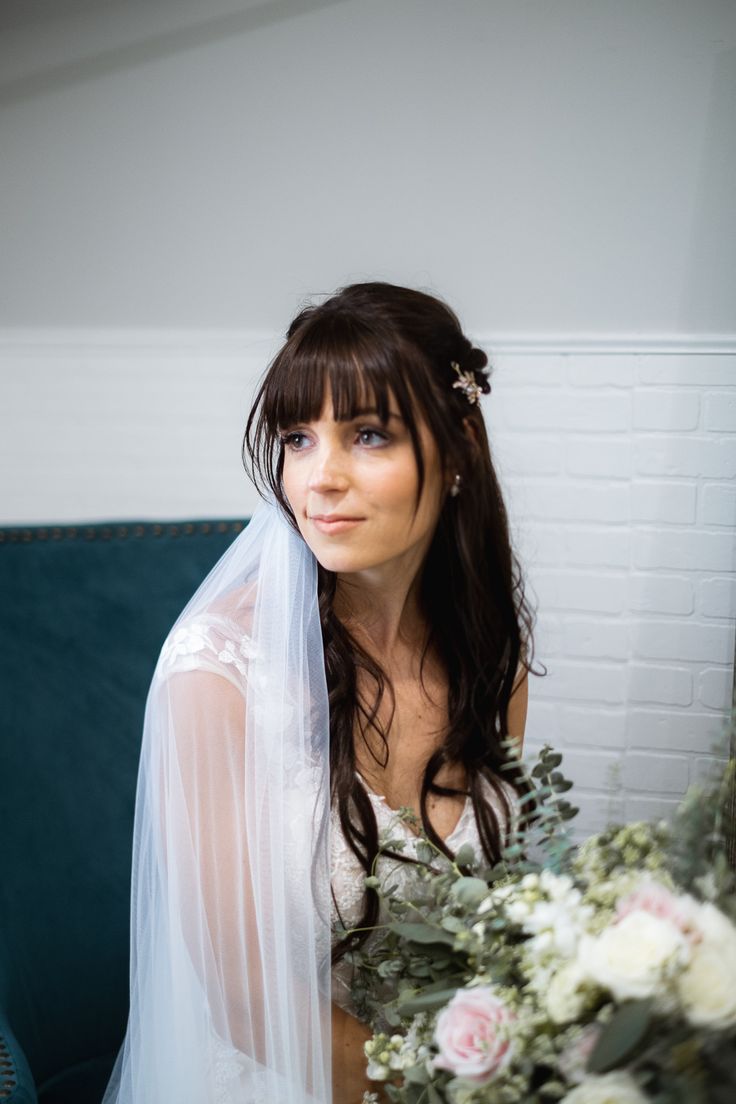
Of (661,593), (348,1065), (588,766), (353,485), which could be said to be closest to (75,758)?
(348,1065)

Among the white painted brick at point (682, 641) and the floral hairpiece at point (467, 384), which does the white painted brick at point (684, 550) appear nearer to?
the white painted brick at point (682, 641)

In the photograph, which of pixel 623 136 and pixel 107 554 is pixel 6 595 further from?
pixel 623 136

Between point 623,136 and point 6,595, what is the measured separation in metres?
1.63

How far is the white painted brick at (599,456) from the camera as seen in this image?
2.45 meters

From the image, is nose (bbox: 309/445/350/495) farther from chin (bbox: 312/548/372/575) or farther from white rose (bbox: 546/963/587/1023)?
white rose (bbox: 546/963/587/1023)

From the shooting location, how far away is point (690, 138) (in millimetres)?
2297

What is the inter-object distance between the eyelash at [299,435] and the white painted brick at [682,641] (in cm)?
131

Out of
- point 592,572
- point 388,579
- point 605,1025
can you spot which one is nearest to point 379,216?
point 592,572

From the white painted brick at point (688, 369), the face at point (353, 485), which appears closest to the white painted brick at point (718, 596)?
the white painted brick at point (688, 369)

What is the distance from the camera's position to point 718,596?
245 cm

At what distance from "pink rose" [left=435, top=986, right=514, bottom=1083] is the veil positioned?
1.56 ft

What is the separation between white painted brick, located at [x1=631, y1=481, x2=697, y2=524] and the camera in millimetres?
2424

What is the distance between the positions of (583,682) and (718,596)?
0.38 m

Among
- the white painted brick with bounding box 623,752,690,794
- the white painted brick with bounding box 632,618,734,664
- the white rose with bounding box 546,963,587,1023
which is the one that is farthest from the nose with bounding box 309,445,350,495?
the white painted brick with bounding box 623,752,690,794
